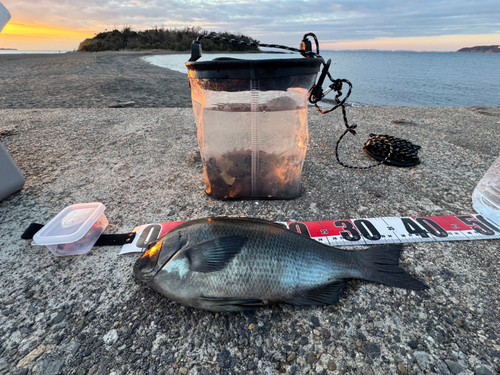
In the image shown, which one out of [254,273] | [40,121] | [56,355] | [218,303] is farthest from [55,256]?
[40,121]

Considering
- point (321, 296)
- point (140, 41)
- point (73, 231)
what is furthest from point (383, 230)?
point (140, 41)

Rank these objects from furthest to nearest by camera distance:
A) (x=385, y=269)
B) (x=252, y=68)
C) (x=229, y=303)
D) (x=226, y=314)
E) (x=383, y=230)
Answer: (x=383, y=230)
(x=252, y=68)
(x=385, y=269)
(x=226, y=314)
(x=229, y=303)

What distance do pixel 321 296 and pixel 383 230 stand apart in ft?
3.18

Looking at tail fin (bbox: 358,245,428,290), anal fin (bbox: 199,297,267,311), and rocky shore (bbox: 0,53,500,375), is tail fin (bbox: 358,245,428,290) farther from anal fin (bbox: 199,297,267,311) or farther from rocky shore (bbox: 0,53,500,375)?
anal fin (bbox: 199,297,267,311)

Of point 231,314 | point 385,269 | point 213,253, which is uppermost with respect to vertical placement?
point 213,253

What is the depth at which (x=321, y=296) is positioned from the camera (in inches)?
58.7

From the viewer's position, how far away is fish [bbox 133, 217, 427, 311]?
138 cm

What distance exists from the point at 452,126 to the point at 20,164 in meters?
7.35

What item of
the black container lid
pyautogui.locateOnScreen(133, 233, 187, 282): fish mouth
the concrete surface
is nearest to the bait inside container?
the black container lid

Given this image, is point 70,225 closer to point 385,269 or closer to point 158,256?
point 158,256

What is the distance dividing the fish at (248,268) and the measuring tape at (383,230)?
1.34 feet

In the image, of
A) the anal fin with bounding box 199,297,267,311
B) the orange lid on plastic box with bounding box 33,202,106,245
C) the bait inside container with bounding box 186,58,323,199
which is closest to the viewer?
the anal fin with bounding box 199,297,267,311

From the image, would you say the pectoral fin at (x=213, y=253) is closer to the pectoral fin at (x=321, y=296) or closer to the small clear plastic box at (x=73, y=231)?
the pectoral fin at (x=321, y=296)

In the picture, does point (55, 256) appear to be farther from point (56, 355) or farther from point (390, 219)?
point (390, 219)
